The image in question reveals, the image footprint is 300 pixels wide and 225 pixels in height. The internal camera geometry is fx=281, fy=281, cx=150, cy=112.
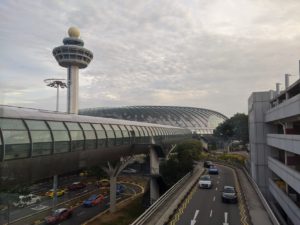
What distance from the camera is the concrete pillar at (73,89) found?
10319 cm

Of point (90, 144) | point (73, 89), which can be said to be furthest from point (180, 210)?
point (73, 89)

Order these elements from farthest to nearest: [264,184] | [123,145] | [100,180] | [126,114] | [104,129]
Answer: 1. [126,114]
2. [100,180]
3. [264,184]
4. [123,145]
5. [104,129]

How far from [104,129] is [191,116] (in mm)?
168449

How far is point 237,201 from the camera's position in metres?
31.9

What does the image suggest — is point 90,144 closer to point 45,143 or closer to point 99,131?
point 99,131

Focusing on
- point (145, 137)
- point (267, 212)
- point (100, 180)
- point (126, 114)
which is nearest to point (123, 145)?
point (145, 137)

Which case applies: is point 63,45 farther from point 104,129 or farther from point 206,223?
point 206,223

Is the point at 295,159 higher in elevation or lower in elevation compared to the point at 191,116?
lower

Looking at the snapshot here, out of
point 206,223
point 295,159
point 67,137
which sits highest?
point 67,137

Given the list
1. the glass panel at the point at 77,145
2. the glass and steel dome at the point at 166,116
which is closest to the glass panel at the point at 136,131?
the glass panel at the point at 77,145

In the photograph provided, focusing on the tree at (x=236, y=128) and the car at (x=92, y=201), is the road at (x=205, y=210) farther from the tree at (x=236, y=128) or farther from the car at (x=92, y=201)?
the tree at (x=236, y=128)

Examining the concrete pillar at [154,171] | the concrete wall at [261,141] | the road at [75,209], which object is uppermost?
the concrete wall at [261,141]

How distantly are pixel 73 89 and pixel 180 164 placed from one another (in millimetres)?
62967

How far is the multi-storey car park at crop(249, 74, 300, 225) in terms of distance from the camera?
29688 mm
